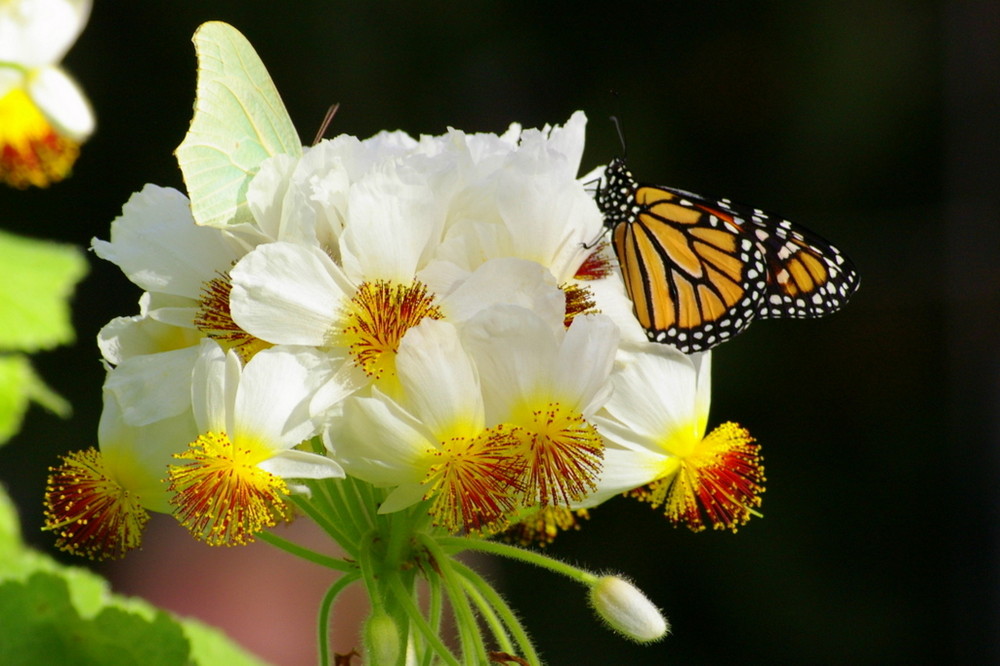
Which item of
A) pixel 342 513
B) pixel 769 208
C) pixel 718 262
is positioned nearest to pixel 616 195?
pixel 718 262

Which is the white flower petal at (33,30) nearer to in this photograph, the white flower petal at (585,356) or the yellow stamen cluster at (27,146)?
the yellow stamen cluster at (27,146)

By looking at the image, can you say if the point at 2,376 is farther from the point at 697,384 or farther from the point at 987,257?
the point at 987,257

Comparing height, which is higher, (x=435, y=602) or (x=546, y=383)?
(x=546, y=383)

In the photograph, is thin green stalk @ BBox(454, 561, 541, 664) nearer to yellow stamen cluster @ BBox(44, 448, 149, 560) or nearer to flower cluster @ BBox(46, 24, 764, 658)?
flower cluster @ BBox(46, 24, 764, 658)

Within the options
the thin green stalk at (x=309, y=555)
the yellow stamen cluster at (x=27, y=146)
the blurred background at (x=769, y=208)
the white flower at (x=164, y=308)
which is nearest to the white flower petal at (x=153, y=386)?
the white flower at (x=164, y=308)

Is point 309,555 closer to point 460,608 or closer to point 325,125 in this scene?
point 460,608

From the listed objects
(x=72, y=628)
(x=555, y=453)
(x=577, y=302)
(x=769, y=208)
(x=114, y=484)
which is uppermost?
(x=769, y=208)
